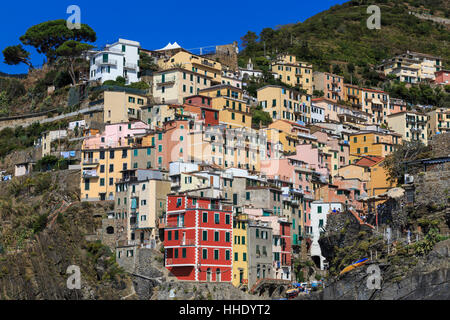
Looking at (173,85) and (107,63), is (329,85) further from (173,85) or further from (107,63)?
(107,63)

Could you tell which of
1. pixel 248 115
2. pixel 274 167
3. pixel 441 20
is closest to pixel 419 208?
pixel 274 167

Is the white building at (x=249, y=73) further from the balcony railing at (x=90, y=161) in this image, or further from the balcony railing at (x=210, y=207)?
the balcony railing at (x=210, y=207)

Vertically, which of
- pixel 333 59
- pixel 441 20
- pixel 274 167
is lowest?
pixel 274 167

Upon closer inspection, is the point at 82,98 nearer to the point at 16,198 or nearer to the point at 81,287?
the point at 16,198

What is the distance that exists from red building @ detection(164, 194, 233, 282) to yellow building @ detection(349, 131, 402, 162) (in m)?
34.9

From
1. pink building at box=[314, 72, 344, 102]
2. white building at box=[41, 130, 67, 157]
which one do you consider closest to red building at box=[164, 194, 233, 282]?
white building at box=[41, 130, 67, 157]

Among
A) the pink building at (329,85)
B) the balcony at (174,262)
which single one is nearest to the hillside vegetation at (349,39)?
the pink building at (329,85)

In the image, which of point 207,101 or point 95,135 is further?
point 207,101

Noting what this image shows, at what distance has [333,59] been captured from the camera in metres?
147

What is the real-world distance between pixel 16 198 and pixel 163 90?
79.2 ft

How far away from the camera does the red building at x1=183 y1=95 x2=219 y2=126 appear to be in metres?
94.6

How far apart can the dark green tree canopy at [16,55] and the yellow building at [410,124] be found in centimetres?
5819

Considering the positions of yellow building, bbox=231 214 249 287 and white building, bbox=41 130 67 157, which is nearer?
yellow building, bbox=231 214 249 287

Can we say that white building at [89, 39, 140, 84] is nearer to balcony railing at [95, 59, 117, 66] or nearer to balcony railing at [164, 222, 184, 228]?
balcony railing at [95, 59, 117, 66]
